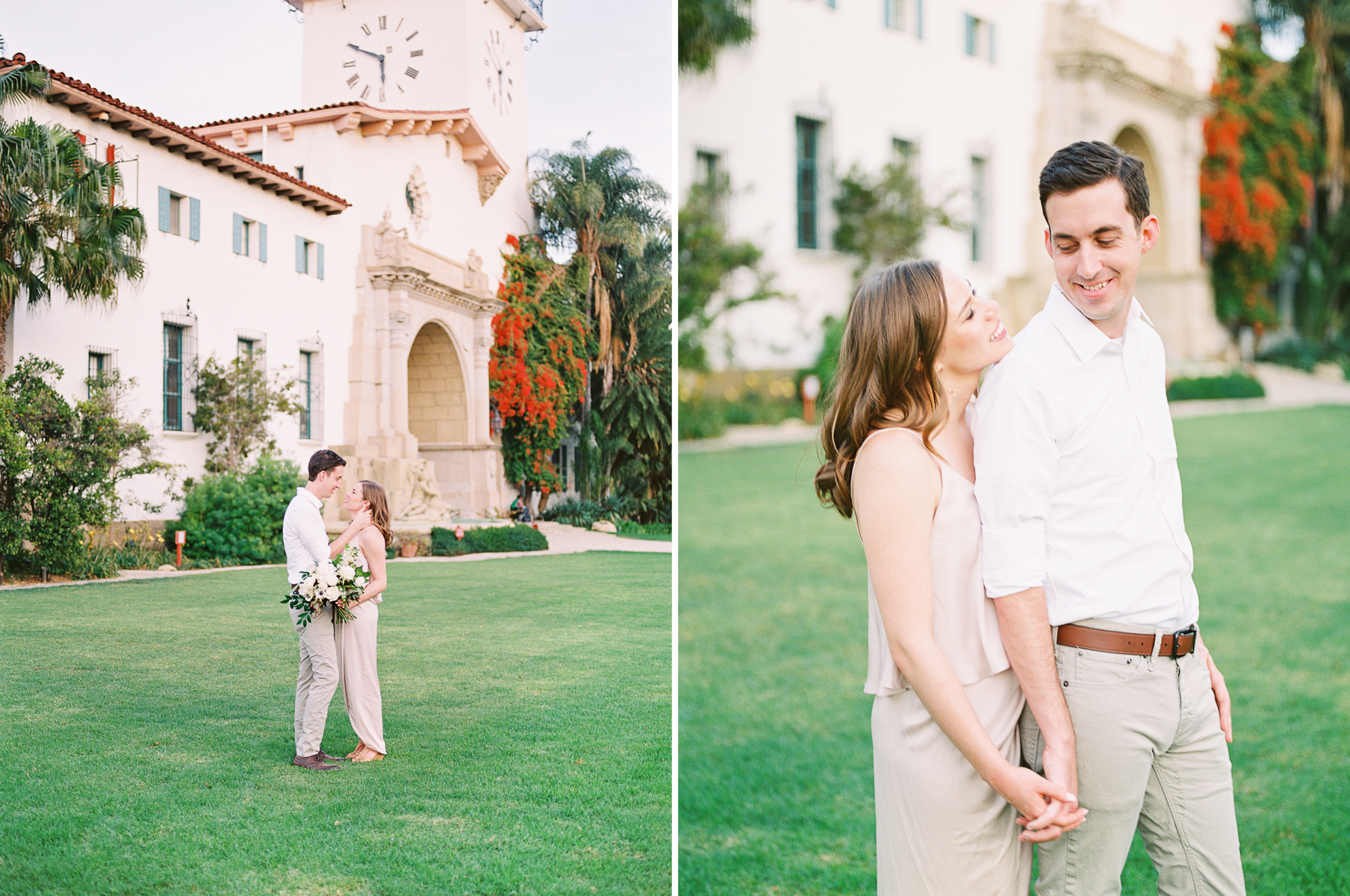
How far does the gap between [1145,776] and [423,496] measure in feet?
6.02

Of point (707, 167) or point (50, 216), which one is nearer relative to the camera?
point (50, 216)

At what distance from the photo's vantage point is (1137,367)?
2.08m

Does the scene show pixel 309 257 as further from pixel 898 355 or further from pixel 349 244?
pixel 898 355

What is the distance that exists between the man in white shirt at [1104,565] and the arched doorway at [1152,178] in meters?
20.0

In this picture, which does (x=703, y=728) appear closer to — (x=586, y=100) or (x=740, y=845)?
(x=740, y=845)

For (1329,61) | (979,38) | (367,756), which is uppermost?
(1329,61)

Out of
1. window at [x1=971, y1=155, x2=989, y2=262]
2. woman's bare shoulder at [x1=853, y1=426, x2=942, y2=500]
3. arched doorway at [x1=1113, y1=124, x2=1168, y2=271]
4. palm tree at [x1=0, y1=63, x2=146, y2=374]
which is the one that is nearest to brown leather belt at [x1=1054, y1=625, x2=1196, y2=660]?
woman's bare shoulder at [x1=853, y1=426, x2=942, y2=500]

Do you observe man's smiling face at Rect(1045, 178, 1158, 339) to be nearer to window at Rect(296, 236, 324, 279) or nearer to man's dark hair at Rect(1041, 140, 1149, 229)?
man's dark hair at Rect(1041, 140, 1149, 229)

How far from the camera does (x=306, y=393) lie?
266cm

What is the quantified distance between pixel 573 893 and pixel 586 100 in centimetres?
212

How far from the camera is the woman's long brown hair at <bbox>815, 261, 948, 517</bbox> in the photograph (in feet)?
6.39

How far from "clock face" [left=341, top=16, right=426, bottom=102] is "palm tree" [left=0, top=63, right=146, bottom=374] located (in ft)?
2.13

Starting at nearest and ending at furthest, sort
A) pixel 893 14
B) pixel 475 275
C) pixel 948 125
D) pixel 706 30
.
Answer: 1. pixel 475 275
2. pixel 706 30
3. pixel 893 14
4. pixel 948 125

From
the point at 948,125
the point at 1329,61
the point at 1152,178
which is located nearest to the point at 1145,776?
the point at 948,125
